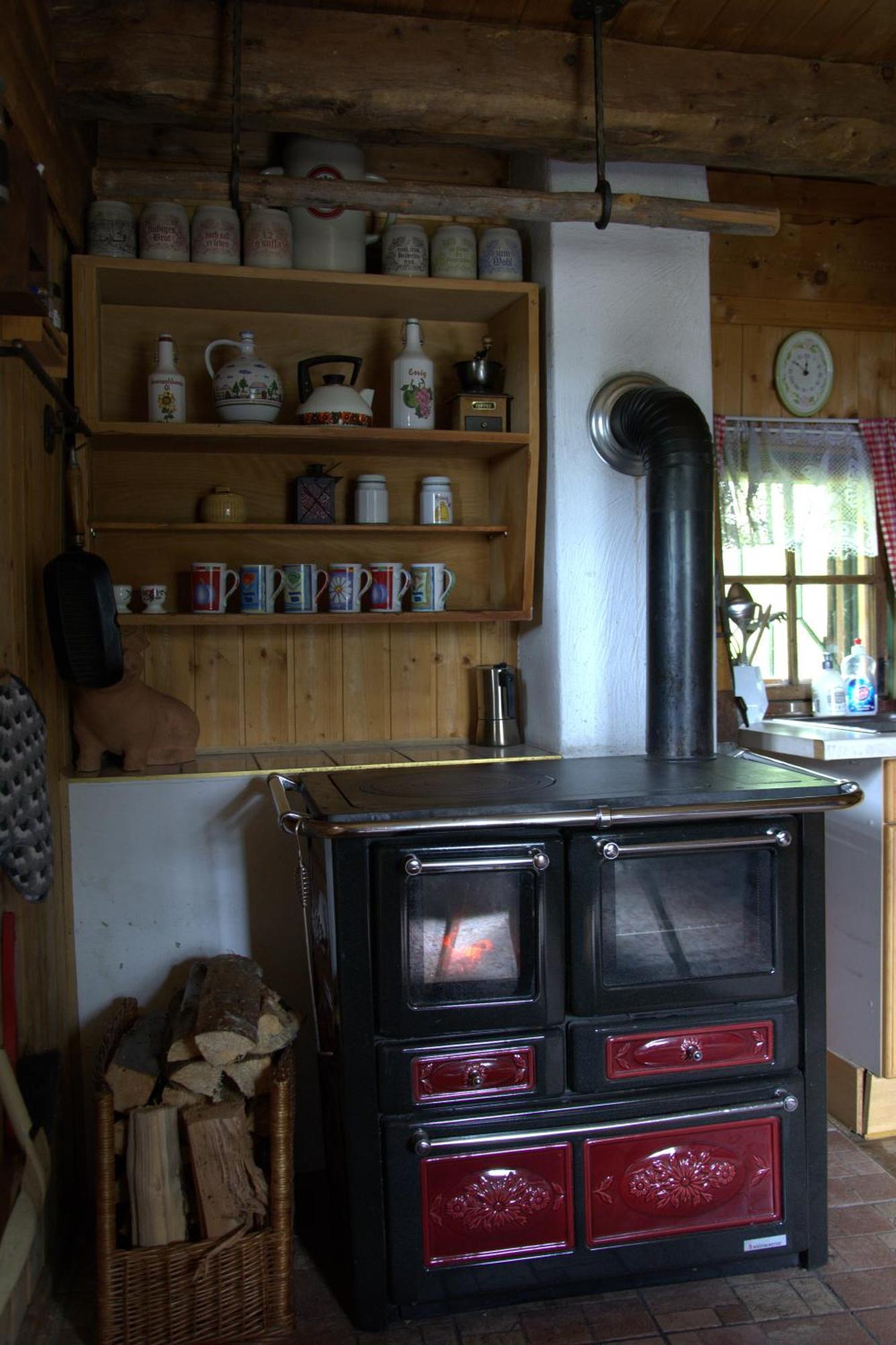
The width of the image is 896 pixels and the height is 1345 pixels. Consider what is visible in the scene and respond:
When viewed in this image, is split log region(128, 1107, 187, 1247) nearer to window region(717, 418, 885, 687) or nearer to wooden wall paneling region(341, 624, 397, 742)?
wooden wall paneling region(341, 624, 397, 742)

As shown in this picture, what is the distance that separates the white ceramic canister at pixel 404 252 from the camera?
99.3 inches

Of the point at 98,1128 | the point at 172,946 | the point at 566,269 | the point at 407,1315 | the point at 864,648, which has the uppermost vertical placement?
the point at 566,269

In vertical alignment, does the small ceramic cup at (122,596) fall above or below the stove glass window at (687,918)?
above

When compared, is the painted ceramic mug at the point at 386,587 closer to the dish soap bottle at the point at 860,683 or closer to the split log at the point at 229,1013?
the split log at the point at 229,1013

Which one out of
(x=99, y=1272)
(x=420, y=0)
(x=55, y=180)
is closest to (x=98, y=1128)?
(x=99, y=1272)

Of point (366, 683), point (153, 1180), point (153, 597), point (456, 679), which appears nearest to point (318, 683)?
point (366, 683)

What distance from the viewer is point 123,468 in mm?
2582

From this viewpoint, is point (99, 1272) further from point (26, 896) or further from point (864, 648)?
point (864, 648)

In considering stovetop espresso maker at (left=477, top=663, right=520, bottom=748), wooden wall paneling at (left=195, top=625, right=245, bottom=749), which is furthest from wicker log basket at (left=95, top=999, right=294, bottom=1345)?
stovetop espresso maker at (left=477, top=663, right=520, bottom=748)

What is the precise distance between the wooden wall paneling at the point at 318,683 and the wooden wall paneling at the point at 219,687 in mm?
135

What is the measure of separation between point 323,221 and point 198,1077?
180 centimetres

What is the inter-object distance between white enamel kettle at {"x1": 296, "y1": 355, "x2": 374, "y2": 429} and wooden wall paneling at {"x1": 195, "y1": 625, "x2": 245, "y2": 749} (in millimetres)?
555

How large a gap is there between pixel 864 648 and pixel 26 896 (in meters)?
2.31

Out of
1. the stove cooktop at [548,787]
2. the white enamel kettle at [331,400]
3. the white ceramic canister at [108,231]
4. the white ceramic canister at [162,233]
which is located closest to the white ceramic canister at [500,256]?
the white enamel kettle at [331,400]
